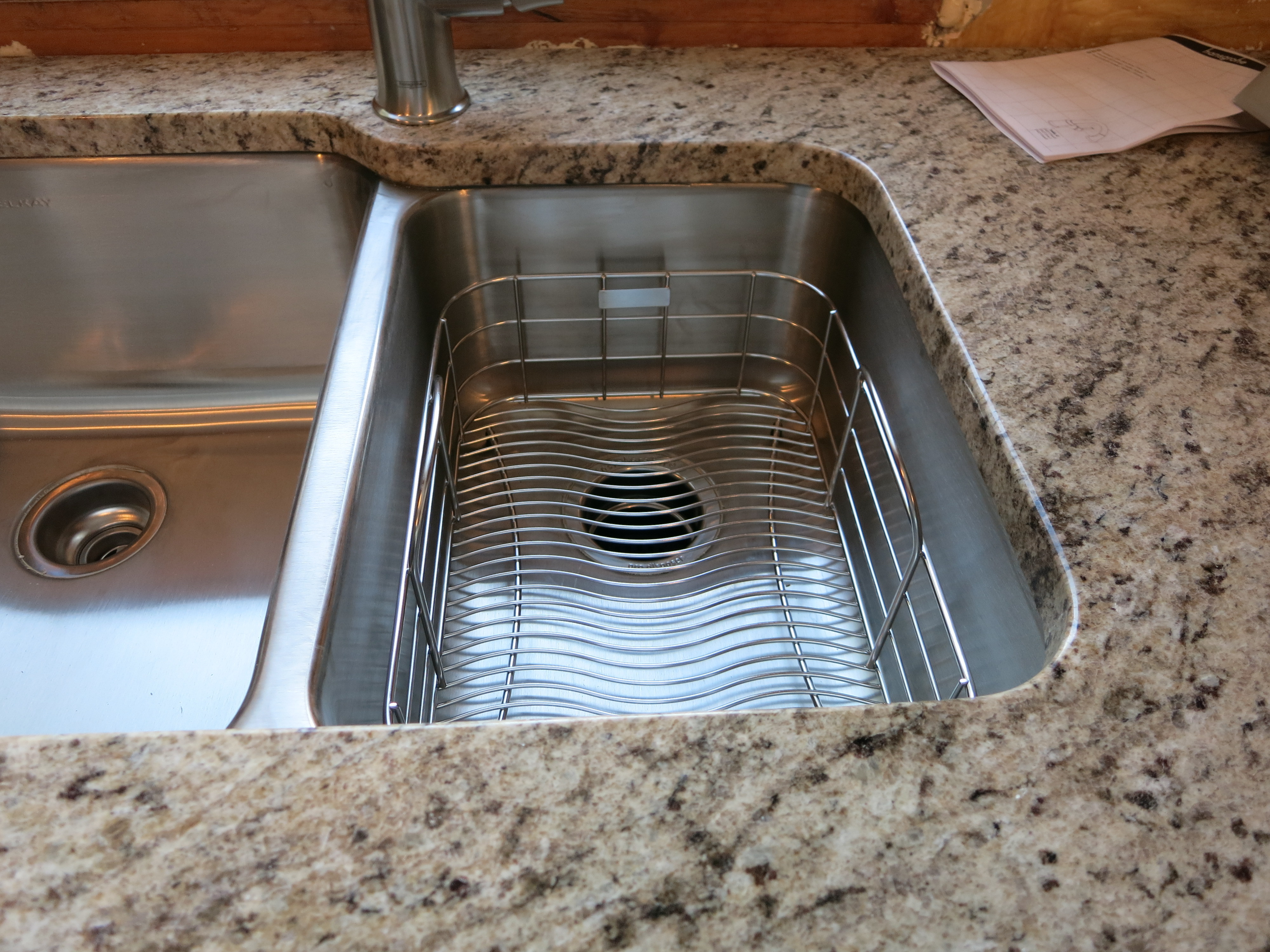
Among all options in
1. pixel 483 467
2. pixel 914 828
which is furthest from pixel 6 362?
pixel 914 828

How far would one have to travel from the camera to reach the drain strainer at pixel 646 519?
779 mm

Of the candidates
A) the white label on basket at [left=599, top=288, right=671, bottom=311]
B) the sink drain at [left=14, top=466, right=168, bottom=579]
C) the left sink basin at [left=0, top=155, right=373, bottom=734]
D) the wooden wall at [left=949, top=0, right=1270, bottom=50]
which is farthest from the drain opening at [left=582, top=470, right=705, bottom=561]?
the wooden wall at [left=949, top=0, right=1270, bottom=50]

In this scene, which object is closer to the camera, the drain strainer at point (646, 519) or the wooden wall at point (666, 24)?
the drain strainer at point (646, 519)

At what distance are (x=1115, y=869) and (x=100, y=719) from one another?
2.31 feet

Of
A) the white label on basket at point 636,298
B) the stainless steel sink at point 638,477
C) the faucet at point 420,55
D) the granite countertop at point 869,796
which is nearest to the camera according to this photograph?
the granite countertop at point 869,796

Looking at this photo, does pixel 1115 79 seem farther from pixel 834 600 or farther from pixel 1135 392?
pixel 834 600

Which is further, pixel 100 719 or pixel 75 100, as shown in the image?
pixel 75 100

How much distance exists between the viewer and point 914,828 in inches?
14.9

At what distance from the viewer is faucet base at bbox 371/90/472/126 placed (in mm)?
808

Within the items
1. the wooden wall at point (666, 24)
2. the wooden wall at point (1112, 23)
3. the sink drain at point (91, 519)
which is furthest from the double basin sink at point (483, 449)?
the wooden wall at point (1112, 23)

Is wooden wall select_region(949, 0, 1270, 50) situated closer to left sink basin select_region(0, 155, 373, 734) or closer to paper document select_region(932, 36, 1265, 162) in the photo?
paper document select_region(932, 36, 1265, 162)

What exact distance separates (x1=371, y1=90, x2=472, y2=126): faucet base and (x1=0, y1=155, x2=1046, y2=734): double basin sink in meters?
0.06

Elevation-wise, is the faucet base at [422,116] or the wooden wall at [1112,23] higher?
the wooden wall at [1112,23]

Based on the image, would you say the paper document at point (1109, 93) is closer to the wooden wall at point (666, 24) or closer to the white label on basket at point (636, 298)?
the wooden wall at point (666, 24)
